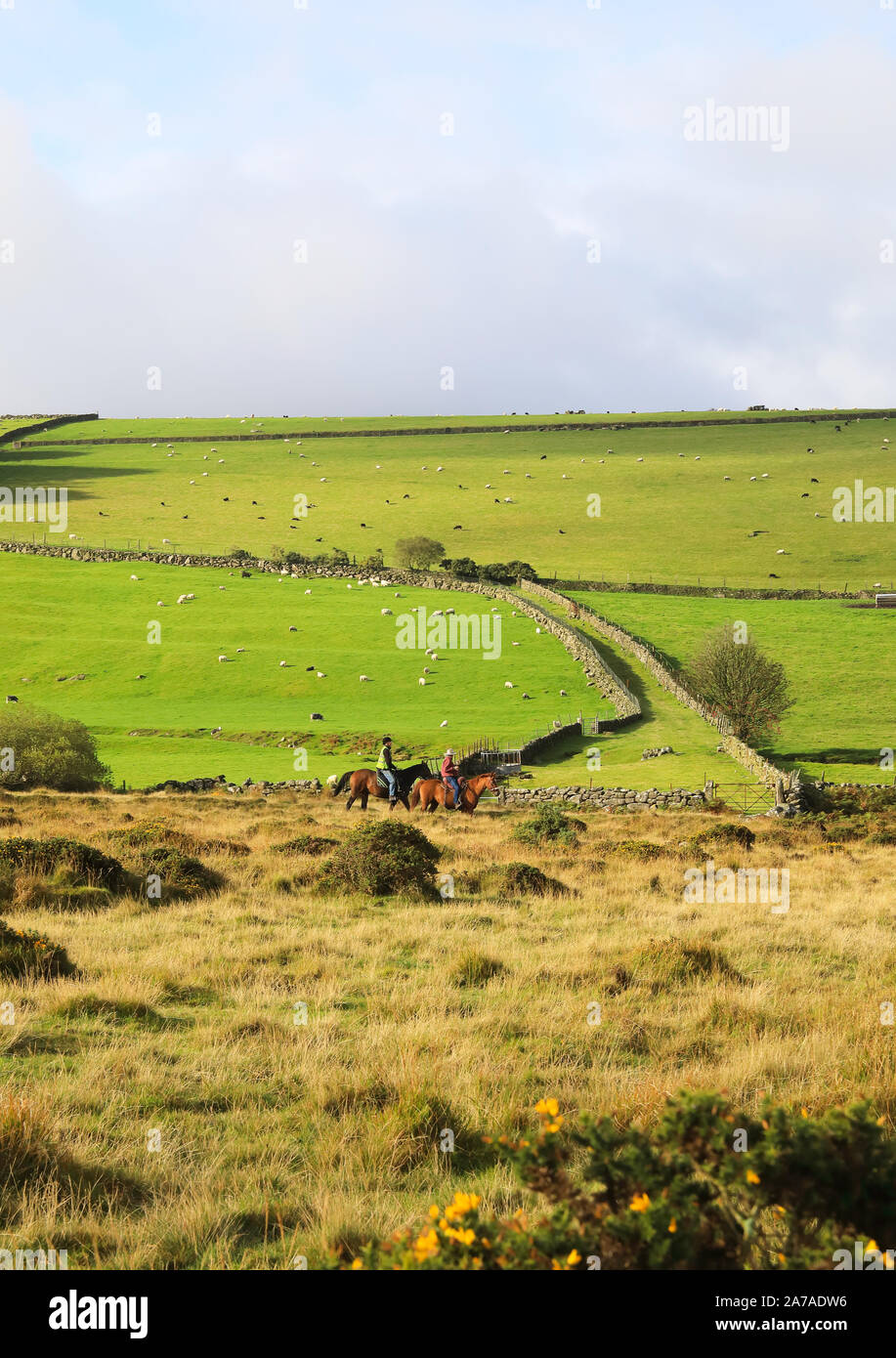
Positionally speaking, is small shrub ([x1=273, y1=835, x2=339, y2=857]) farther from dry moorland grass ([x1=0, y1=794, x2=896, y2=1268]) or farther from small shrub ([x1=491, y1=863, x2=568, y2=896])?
small shrub ([x1=491, y1=863, x2=568, y2=896])

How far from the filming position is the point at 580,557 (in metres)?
101

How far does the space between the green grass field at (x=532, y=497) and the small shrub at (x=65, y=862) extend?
81.2 meters

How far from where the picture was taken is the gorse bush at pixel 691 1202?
4312mm

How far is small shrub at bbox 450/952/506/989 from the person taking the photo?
10797mm

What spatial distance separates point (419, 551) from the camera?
9638cm

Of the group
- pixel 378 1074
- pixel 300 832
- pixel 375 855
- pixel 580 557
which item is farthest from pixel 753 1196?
pixel 580 557

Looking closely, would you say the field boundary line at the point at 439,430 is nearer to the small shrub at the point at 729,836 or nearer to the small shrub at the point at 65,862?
the small shrub at the point at 729,836

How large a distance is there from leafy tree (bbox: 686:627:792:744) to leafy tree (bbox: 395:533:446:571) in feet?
150

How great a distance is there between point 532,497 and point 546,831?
10000cm

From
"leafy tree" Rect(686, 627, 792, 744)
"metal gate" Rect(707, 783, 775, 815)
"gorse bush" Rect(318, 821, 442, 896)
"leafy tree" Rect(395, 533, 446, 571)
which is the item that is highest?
"leafy tree" Rect(395, 533, 446, 571)

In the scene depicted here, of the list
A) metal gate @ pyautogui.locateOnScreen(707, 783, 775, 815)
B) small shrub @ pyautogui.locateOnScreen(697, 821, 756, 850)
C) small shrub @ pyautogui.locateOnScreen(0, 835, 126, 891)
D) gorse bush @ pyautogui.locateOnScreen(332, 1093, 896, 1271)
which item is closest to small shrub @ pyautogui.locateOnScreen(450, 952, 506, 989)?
gorse bush @ pyautogui.locateOnScreen(332, 1093, 896, 1271)

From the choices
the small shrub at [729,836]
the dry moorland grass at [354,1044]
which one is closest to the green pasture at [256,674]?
the small shrub at [729,836]
